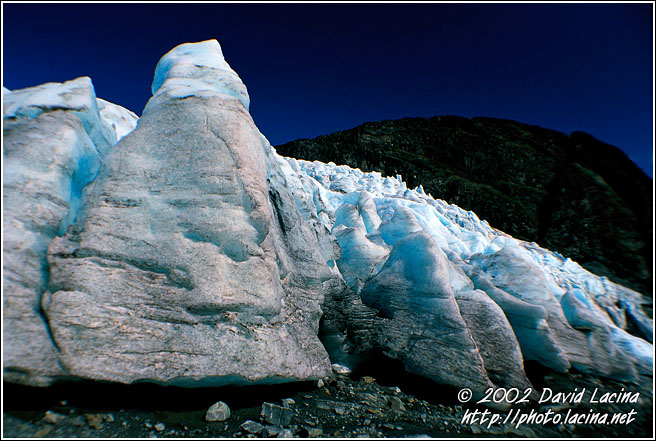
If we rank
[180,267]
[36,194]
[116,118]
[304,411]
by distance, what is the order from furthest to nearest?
[116,118] → [304,411] → [180,267] → [36,194]

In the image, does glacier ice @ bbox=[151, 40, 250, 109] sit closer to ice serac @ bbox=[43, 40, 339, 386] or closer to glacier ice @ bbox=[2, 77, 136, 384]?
ice serac @ bbox=[43, 40, 339, 386]

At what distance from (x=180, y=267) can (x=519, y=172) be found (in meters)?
33.6

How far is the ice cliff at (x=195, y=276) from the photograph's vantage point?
263 centimetres

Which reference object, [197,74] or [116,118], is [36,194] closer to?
[116,118]

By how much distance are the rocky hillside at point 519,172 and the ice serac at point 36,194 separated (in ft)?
77.1

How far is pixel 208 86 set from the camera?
468 centimetres

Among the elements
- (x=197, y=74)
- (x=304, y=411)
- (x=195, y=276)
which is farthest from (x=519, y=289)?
(x=197, y=74)

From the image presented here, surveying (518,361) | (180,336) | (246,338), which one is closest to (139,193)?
(180,336)

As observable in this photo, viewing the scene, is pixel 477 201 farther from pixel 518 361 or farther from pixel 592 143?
pixel 518 361

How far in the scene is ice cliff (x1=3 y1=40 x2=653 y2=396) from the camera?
2635 millimetres

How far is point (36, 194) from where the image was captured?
2783mm

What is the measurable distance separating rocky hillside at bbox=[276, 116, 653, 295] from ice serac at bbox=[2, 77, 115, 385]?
925 inches

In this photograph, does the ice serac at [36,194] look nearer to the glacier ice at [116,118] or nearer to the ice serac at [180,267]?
the ice serac at [180,267]

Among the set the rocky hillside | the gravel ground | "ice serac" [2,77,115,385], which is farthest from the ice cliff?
the rocky hillside
